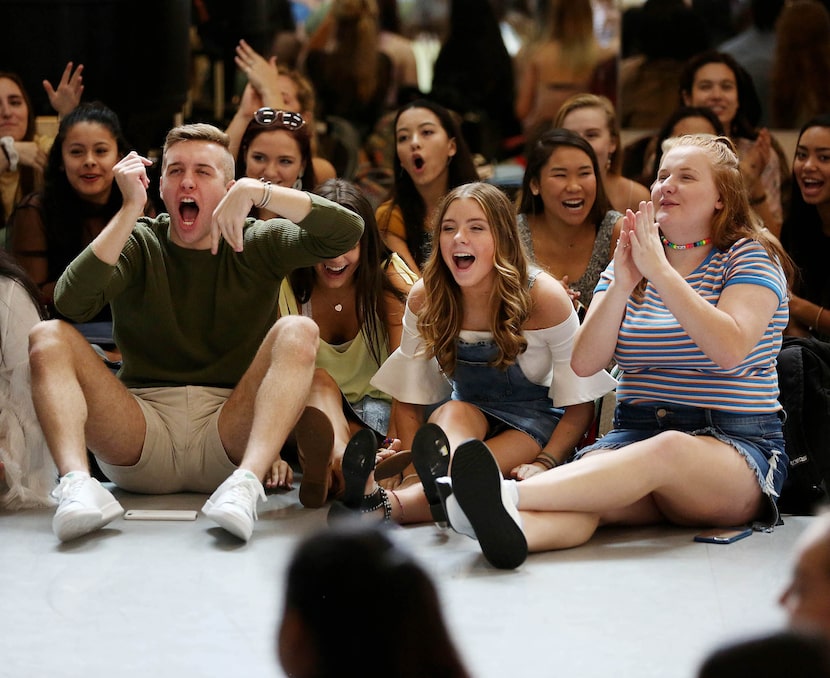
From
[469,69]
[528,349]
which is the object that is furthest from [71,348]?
[469,69]

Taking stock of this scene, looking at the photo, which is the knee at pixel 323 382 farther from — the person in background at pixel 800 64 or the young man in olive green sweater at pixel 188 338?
the person in background at pixel 800 64

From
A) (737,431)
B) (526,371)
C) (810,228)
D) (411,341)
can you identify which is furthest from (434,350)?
(810,228)

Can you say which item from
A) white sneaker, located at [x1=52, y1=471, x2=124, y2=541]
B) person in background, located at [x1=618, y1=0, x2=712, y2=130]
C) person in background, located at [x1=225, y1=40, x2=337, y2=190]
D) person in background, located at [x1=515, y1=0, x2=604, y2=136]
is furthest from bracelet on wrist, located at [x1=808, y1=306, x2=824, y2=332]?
person in background, located at [x1=515, y1=0, x2=604, y2=136]

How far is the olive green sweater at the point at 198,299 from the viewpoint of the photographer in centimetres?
297

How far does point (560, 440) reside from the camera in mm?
2957

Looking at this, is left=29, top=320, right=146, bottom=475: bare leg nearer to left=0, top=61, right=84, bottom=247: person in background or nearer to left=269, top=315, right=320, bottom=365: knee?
left=269, top=315, right=320, bottom=365: knee

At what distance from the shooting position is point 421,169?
156 inches

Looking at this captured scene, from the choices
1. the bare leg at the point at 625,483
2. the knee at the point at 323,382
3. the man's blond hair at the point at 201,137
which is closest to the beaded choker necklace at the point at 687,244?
the bare leg at the point at 625,483

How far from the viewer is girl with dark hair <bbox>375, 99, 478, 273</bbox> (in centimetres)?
392

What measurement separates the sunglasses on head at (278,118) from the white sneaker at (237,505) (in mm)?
1477

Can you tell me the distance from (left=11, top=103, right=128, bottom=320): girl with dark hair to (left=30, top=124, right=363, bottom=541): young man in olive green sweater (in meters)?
0.88

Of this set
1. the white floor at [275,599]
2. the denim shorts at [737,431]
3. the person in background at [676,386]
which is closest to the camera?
the white floor at [275,599]

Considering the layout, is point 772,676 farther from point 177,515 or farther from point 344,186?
point 344,186

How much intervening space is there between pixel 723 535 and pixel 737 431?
224 millimetres
